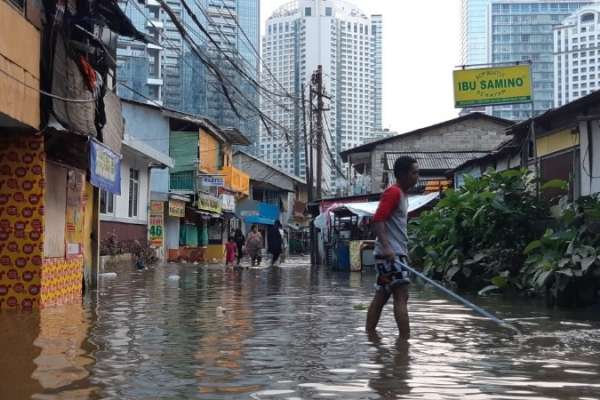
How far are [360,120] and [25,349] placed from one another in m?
37.1

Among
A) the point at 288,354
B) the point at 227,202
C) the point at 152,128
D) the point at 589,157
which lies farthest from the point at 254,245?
the point at 288,354

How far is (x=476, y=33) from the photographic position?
2288 centimetres

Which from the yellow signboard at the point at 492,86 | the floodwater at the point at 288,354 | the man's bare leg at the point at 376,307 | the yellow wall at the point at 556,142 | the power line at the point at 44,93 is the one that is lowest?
the floodwater at the point at 288,354

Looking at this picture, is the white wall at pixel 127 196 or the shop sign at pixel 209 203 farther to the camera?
the shop sign at pixel 209 203

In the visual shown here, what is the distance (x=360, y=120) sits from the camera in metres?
42.3

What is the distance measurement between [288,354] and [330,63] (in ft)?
101

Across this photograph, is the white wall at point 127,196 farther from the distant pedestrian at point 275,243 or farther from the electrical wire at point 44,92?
the electrical wire at point 44,92

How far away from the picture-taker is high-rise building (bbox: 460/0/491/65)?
74.5ft

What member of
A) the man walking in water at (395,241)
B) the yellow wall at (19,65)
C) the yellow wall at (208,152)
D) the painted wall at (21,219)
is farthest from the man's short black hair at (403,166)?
the yellow wall at (208,152)

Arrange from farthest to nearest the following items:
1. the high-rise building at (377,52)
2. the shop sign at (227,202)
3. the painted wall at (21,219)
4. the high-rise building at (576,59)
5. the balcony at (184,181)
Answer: the shop sign at (227,202)
the high-rise building at (377,52)
the balcony at (184,181)
the high-rise building at (576,59)
the painted wall at (21,219)

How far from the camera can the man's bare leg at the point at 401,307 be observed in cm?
679

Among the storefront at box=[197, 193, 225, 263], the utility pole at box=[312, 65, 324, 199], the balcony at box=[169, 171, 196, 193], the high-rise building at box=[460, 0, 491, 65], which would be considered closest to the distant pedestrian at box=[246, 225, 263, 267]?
the utility pole at box=[312, 65, 324, 199]

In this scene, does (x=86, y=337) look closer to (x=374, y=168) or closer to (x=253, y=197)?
(x=374, y=168)

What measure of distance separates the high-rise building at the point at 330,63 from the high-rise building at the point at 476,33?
786 centimetres
